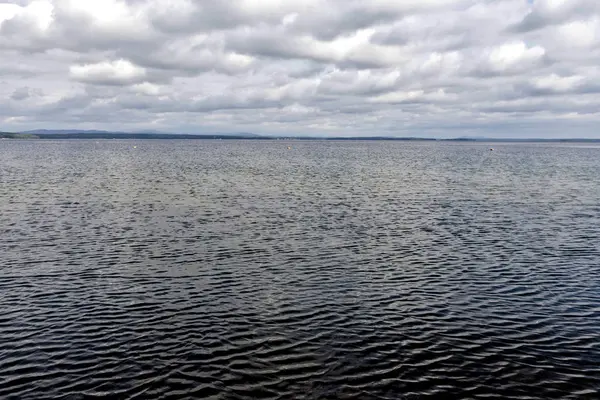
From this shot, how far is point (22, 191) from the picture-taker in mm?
81812

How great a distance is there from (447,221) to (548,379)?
37.8 metres

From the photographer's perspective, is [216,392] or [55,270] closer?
[216,392]

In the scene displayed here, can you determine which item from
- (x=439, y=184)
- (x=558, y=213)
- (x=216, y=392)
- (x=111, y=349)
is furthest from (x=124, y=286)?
(x=439, y=184)

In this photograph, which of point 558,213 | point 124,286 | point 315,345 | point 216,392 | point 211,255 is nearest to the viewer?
point 216,392

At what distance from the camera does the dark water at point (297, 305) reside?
72.3 feet

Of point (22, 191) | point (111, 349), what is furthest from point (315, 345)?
point (22, 191)

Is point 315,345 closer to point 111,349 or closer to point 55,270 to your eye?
point 111,349

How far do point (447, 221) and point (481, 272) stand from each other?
2164 cm

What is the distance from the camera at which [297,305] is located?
30.8 meters

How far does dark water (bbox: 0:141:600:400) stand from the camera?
22.0 metres

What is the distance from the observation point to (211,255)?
42094 mm

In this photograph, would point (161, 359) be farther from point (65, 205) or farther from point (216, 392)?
point (65, 205)

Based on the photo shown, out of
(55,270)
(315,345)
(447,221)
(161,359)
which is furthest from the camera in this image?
(447,221)

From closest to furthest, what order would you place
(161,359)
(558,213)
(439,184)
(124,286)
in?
(161,359), (124,286), (558,213), (439,184)
